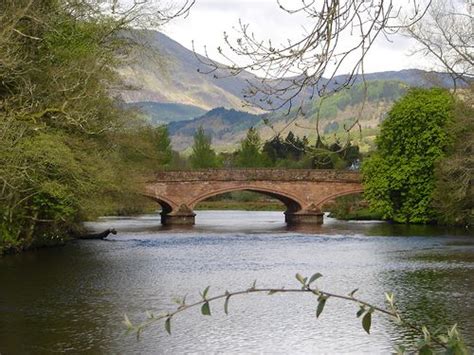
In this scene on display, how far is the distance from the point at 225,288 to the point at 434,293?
16.9 feet

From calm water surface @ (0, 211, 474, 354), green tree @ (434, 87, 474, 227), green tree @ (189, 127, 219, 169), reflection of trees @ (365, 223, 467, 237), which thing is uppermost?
green tree @ (189, 127, 219, 169)

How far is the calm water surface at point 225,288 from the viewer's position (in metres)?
14.8

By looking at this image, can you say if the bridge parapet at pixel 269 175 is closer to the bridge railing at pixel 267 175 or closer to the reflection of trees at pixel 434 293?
the bridge railing at pixel 267 175

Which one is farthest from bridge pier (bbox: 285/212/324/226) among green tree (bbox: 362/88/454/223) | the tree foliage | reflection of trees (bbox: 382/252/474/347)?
reflection of trees (bbox: 382/252/474/347)

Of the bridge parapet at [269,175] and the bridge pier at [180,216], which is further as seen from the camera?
the bridge parapet at [269,175]

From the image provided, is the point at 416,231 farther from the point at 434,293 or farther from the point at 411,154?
the point at 434,293

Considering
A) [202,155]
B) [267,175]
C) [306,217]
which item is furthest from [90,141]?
[202,155]

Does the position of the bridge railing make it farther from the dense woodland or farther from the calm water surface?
the calm water surface

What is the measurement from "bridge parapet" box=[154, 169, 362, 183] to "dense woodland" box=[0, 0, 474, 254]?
5.33 metres

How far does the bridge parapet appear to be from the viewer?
60781 mm

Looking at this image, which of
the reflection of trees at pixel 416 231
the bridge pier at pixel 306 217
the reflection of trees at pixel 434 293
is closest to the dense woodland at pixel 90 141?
the reflection of trees at pixel 416 231

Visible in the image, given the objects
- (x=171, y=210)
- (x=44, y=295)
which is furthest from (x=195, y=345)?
(x=171, y=210)

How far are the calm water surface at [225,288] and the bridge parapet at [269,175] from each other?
2232cm

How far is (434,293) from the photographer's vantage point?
20359 millimetres
